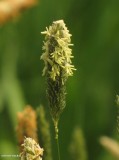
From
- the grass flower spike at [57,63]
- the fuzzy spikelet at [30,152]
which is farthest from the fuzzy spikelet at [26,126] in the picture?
the fuzzy spikelet at [30,152]

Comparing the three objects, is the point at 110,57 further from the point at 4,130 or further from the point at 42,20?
the point at 4,130

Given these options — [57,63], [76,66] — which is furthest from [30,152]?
[76,66]

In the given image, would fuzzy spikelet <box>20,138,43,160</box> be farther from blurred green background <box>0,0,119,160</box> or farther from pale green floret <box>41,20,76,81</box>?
blurred green background <box>0,0,119,160</box>

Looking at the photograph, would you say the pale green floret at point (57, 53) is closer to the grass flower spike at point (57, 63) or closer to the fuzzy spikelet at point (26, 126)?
the grass flower spike at point (57, 63)

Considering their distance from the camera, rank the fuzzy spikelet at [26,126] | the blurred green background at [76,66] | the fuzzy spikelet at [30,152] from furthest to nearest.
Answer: the blurred green background at [76,66]
the fuzzy spikelet at [26,126]
the fuzzy spikelet at [30,152]

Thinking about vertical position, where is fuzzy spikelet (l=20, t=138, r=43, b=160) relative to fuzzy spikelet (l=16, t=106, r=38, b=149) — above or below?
below

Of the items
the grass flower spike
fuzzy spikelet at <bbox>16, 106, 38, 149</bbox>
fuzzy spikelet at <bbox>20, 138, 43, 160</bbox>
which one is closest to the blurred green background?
fuzzy spikelet at <bbox>16, 106, 38, 149</bbox>

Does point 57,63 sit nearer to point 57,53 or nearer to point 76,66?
point 57,53
